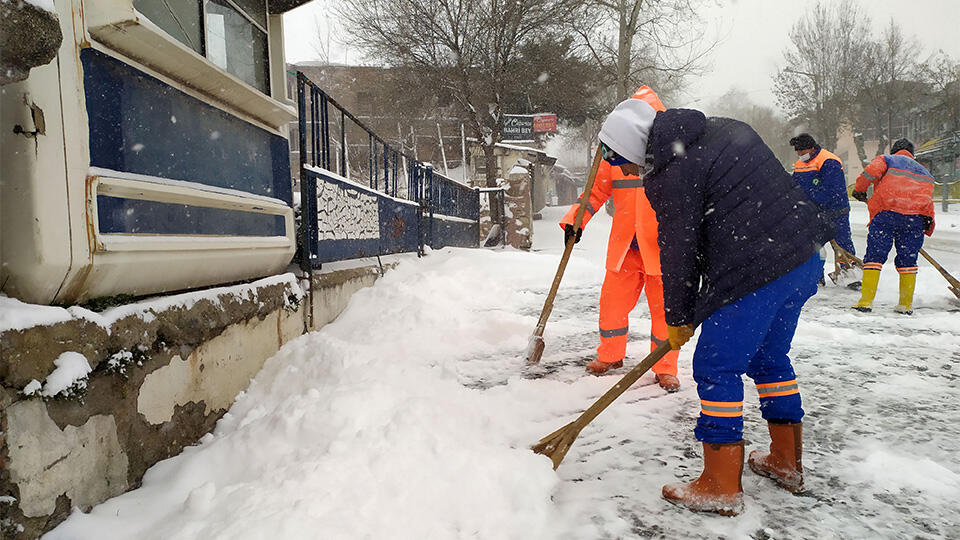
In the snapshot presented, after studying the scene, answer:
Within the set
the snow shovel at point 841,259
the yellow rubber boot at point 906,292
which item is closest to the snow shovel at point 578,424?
the yellow rubber boot at point 906,292

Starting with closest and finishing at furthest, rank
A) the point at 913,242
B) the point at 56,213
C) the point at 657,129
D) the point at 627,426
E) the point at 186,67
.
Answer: the point at 56,213 < the point at 657,129 < the point at 186,67 < the point at 627,426 < the point at 913,242

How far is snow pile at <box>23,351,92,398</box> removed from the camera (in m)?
1.48

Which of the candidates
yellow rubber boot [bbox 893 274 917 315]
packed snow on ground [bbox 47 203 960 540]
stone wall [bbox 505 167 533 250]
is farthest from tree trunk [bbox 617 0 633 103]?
packed snow on ground [bbox 47 203 960 540]

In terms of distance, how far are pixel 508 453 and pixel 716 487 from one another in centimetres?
78

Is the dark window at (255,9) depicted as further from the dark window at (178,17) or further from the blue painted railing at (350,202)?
the dark window at (178,17)

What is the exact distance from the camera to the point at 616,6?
65.7 ft

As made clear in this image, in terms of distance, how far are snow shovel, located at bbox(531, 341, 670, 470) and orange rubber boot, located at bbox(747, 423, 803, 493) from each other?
20.9 inches

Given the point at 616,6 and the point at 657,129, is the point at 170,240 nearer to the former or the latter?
the point at 657,129

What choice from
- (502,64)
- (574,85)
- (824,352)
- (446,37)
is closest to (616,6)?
(574,85)

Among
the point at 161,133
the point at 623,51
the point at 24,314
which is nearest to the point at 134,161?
the point at 161,133

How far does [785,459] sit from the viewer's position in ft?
6.61

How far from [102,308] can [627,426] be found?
225cm

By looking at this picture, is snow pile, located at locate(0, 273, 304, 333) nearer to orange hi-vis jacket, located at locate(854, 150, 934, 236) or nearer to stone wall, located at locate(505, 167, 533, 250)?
orange hi-vis jacket, located at locate(854, 150, 934, 236)

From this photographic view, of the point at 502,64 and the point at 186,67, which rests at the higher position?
the point at 502,64
